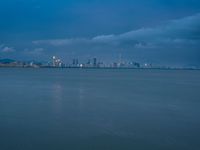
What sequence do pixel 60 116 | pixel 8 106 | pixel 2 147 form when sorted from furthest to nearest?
pixel 8 106, pixel 60 116, pixel 2 147

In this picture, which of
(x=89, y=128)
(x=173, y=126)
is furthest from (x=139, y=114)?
(x=89, y=128)

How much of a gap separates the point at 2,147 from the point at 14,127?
11.3 ft

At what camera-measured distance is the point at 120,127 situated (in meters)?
15.4

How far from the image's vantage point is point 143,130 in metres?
14.9

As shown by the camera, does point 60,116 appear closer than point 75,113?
Yes

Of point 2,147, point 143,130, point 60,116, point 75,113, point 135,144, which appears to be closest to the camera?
point 2,147

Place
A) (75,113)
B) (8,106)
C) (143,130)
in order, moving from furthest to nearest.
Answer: (8,106)
(75,113)
(143,130)

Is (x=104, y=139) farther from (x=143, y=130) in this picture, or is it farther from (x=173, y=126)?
(x=173, y=126)

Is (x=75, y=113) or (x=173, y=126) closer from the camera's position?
(x=173, y=126)

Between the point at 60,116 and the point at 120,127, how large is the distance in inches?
185

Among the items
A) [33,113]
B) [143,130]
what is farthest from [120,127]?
[33,113]

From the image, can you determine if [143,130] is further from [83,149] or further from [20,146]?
[20,146]

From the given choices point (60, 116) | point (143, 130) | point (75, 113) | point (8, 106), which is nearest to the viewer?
point (143, 130)

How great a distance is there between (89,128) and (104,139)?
225cm
